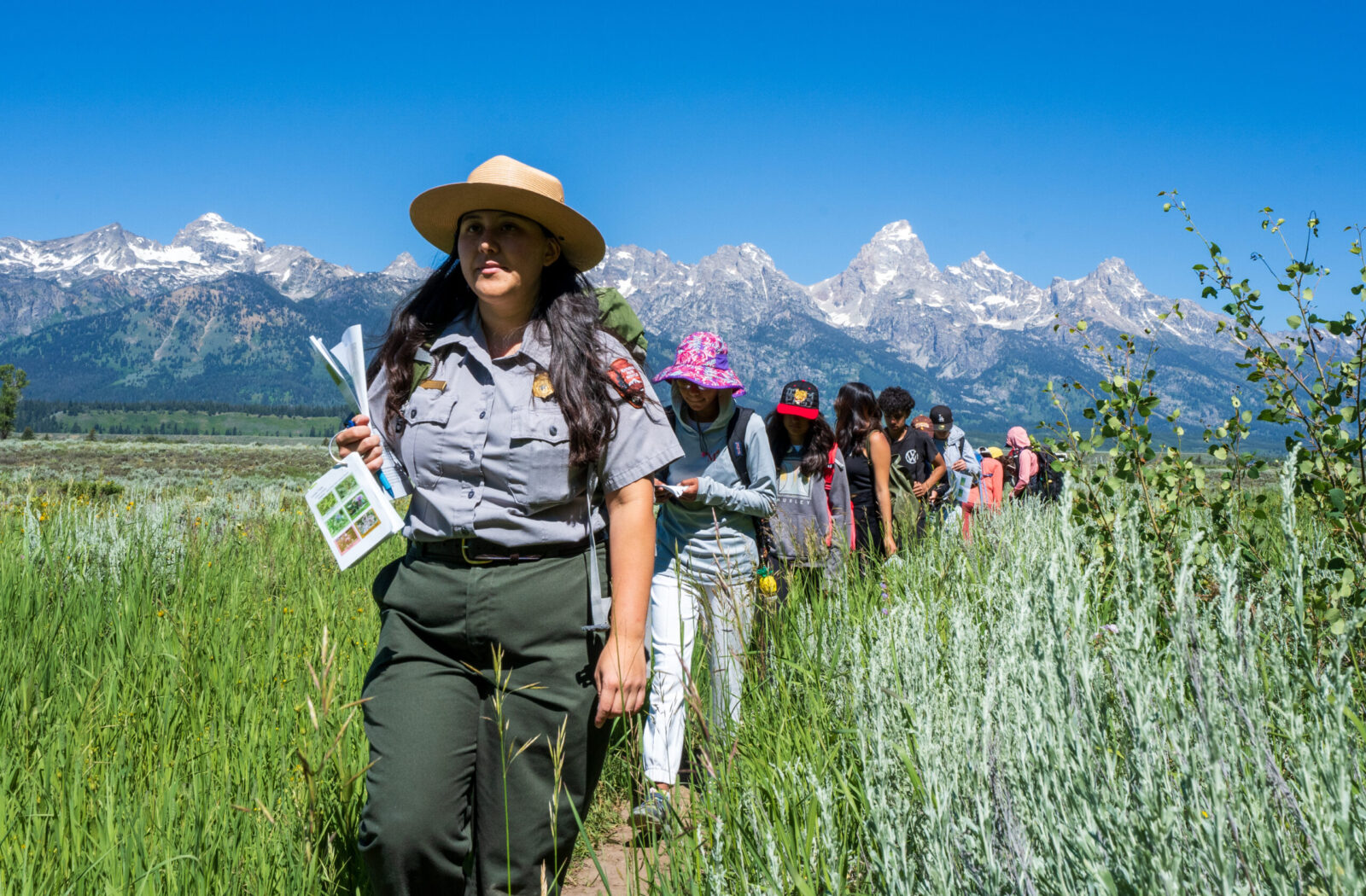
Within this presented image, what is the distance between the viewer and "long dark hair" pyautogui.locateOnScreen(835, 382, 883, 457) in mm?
6188

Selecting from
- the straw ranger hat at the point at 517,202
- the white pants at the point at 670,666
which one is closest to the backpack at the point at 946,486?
the white pants at the point at 670,666

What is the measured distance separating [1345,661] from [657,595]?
2.53 metres

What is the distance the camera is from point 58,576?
14.5 feet

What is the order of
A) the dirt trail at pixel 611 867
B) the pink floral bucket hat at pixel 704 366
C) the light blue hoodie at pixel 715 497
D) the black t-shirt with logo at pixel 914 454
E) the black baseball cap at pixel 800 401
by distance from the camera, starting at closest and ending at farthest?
the dirt trail at pixel 611 867, the light blue hoodie at pixel 715 497, the pink floral bucket hat at pixel 704 366, the black baseball cap at pixel 800 401, the black t-shirt with logo at pixel 914 454

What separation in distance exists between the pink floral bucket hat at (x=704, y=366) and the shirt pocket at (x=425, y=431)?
1.90m

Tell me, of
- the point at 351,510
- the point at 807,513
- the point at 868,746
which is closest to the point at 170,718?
the point at 351,510

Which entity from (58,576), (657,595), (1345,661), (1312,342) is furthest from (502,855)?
(58,576)

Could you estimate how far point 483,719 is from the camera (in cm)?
209

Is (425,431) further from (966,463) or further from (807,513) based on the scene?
(966,463)

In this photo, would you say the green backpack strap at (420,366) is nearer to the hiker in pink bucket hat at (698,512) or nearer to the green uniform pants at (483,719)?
the green uniform pants at (483,719)

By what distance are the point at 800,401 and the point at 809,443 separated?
32cm

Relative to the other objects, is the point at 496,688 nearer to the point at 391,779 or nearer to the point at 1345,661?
the point at 391,779

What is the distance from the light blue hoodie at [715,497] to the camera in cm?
391

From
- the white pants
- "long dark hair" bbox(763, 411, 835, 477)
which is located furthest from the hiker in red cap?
the white pants
